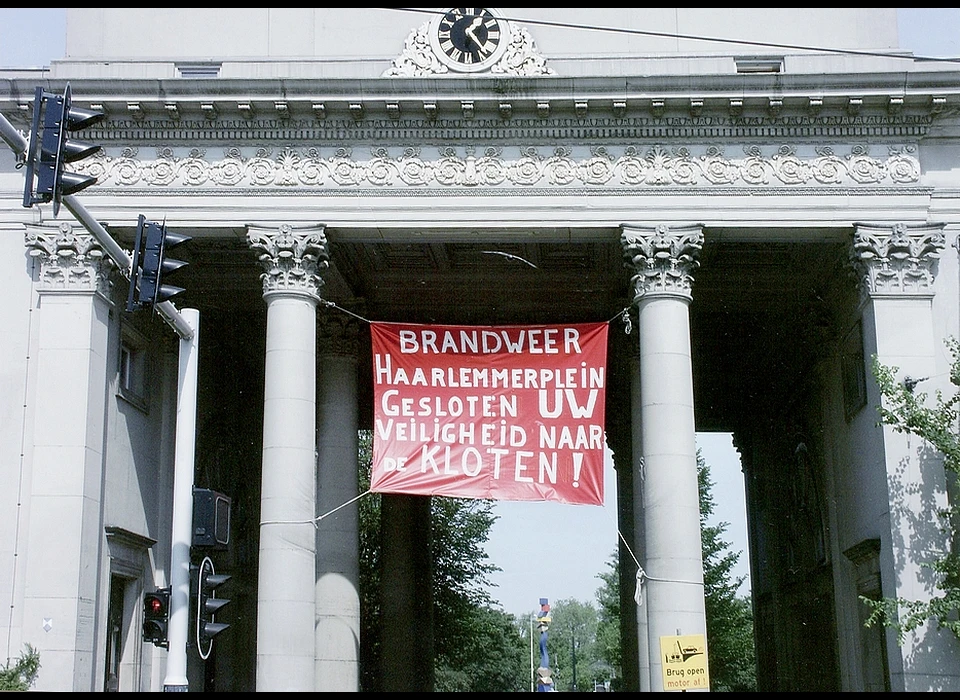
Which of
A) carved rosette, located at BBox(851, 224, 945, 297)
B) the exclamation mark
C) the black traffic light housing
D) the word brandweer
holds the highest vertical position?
carved rosette, located at BBox(851, 224, 945, 297)

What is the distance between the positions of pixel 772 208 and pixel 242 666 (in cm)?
1937

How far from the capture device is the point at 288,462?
23.8 metres

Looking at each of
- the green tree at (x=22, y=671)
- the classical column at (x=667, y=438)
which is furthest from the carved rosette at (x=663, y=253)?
the green tree at (x=22, y=671)

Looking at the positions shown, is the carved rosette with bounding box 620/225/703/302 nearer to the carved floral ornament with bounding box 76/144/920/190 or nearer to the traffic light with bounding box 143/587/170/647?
the carved floral ornament with bounding box 76/144/920/190

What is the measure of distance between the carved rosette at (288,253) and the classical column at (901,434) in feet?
35.3

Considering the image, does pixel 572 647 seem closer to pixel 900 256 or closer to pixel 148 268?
pixel 900 256

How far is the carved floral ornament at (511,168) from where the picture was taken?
25.0 metres

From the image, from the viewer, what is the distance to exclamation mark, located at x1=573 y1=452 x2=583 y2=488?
23.9 metres

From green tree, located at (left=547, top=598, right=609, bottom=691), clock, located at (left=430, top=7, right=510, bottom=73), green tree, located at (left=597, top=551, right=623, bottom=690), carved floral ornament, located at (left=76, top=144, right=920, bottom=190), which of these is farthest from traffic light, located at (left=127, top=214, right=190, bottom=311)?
green tree, located at (left=547, top=598, right=609, bottom=691)

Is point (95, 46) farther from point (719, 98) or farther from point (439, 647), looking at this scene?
point (439, 647)

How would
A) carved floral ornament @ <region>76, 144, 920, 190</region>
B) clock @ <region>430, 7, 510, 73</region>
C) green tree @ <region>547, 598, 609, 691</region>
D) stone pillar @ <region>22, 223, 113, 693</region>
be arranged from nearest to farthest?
1. stone pillar @ <region>22, 223, 113, 693</region>
2. carved floral ornament @ <region>76, 144, 920, 190</region>
3. clock @ <region>430, 7, 510, 73</region>
4. green tree @ <region>547, 598, 609, 691</region>

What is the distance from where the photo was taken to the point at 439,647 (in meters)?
58.9

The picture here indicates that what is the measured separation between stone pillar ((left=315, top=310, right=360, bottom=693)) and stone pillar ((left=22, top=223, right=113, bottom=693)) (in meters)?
5.21

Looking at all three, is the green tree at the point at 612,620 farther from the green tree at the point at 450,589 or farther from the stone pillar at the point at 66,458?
the stone pillar at the point at 66,458
